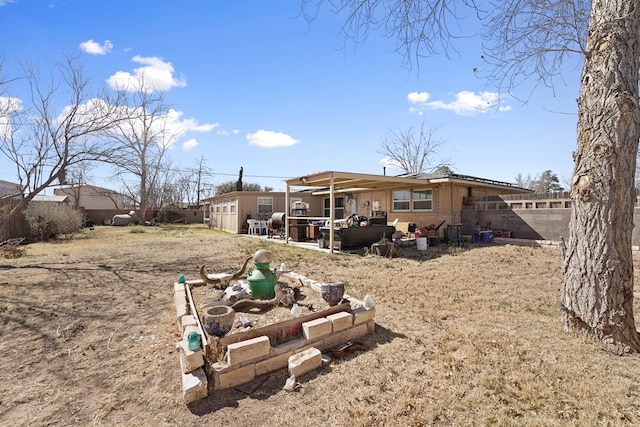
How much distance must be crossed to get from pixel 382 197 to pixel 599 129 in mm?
11566

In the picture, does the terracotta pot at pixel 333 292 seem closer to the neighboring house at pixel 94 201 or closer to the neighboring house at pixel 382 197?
the neighboring house at pixel 382 197

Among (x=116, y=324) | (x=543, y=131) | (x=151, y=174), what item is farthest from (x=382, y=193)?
(x=151, y=174)

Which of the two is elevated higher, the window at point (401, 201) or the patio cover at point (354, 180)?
the patio cover at point (354, 180)

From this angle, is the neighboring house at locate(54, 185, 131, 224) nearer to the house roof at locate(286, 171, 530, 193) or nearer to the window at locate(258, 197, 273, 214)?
the window at locate(258, 197, 273, 214)

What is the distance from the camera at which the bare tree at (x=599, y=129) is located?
2742 millimetres

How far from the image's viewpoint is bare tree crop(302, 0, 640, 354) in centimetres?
274

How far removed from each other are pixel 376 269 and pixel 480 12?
17.0 ft

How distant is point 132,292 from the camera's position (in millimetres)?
4969

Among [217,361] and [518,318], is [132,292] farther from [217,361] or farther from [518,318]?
[518,318]

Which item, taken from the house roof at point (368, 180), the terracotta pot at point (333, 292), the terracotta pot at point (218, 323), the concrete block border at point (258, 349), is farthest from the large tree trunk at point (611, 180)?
the house roof at point (368, 180)

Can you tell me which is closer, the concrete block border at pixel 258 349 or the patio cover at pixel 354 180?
the concrete block border at pixel 258 349

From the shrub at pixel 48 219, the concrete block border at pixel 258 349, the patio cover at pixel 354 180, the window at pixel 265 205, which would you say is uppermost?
the patio cover at pixel 354 180

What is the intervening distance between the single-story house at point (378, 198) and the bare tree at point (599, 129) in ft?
20.3

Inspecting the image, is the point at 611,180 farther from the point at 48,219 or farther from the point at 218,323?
the point at 48,219
